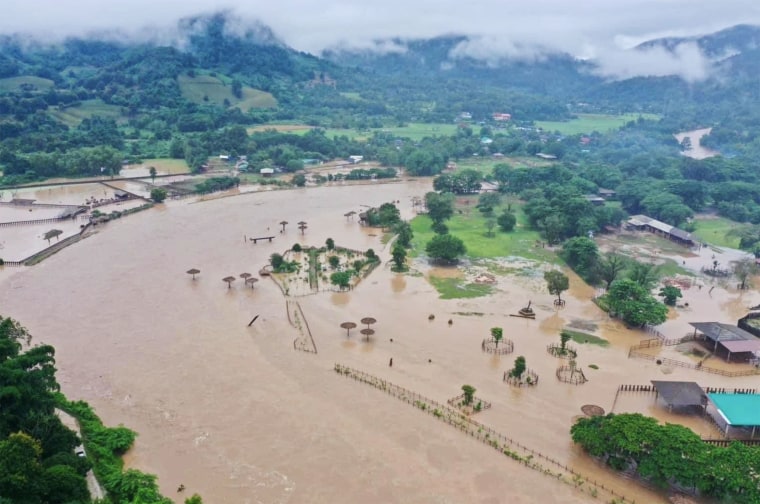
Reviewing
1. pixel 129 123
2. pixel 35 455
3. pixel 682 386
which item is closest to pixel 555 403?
pixel 682 386

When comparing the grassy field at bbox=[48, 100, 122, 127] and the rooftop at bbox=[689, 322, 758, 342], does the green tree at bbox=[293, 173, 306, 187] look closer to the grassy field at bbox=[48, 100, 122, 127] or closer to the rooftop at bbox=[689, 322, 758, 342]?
the rooftop at bbox=[689, 322, 758, 342]

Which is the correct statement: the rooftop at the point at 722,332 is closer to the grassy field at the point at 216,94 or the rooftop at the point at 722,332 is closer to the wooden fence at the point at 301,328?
the wooden fence at the point at 301,328

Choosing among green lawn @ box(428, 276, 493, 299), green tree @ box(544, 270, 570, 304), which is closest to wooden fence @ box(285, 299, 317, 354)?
green lawn @ box(428, 276, 493, 299)

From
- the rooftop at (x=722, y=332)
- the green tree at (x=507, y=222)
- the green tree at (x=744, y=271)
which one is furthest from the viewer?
the green tree at (x=507, y=222)

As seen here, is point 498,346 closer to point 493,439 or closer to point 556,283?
point 556,283

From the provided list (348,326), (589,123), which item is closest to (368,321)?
(348,326)

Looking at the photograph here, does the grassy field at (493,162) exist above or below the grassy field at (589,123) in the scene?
below

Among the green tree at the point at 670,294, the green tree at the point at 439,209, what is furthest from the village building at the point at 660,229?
the green tree at the point at 439,209
